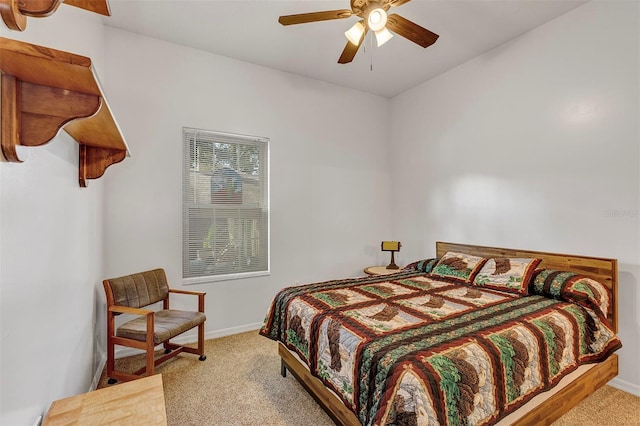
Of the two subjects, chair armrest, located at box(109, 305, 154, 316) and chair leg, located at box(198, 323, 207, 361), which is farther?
chair leg, located at box(198, 323, 207, 361)

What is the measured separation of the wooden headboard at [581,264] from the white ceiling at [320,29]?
2.19 metres

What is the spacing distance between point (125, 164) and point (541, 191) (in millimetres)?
4042

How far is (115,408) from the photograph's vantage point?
1.30 metres

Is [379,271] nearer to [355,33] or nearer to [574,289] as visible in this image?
[574,289]

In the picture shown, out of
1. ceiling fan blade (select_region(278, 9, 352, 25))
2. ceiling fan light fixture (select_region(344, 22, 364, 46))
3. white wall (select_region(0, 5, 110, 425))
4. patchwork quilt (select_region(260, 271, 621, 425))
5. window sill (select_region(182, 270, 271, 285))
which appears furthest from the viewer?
window sill (select_region(182, 270, 271, 285))

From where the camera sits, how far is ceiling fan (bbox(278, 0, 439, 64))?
2020 mm

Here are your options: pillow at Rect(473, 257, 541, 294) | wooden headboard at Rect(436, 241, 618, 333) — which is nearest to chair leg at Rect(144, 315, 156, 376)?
pillow at Rect(473, 257, 541, 294)

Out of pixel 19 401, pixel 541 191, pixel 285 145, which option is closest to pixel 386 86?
pixel 285 145

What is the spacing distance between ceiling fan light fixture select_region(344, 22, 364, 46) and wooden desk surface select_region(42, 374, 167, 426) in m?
2.45

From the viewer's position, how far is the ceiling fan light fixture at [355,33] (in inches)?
Result: 85.7

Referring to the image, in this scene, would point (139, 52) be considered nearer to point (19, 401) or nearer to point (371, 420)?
point (19, 401)

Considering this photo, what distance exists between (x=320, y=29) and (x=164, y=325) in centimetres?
300

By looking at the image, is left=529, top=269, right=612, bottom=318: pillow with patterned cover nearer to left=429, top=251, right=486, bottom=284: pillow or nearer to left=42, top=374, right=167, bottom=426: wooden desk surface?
left=429, top=251, right=486, bottom=284: pillow

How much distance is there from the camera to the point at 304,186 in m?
3.96
